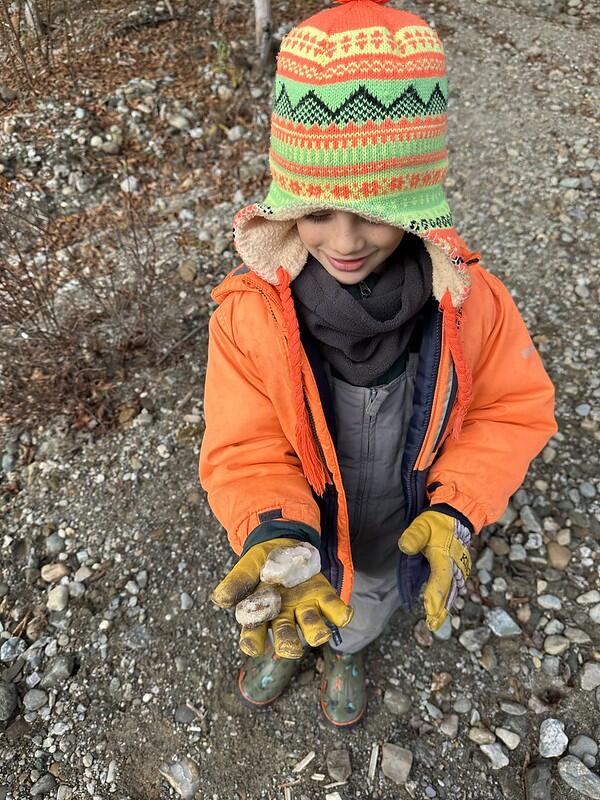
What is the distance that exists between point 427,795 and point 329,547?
3.74ft

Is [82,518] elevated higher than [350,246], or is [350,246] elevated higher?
[350,246]

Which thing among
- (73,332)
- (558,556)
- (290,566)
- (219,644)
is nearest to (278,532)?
(290,566)

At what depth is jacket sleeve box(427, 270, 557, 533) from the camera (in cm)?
212

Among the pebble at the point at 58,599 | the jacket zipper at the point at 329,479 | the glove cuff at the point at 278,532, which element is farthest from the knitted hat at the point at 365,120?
the pebble at the point at 58,599

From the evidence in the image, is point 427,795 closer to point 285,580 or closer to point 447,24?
point 285,580

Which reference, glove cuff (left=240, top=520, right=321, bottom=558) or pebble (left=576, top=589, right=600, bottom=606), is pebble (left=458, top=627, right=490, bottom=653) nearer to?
pebble (left=576, top=589, right=600, bottom=606)

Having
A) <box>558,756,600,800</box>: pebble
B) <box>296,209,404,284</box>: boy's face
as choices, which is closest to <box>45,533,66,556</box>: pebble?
<box>296,209,404,284</box>: boy's face

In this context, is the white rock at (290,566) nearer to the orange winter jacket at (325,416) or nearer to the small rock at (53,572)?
the orange winter jacket at (325,416)

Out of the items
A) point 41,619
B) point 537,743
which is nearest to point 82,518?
point 41,619

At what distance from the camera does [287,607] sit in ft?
5.83

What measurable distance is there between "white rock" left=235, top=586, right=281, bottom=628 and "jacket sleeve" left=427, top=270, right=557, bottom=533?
30.4 inches

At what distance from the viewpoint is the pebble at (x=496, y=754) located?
2459 millimetres

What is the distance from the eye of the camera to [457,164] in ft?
17.2

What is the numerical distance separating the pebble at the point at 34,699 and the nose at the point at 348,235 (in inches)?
95.2
